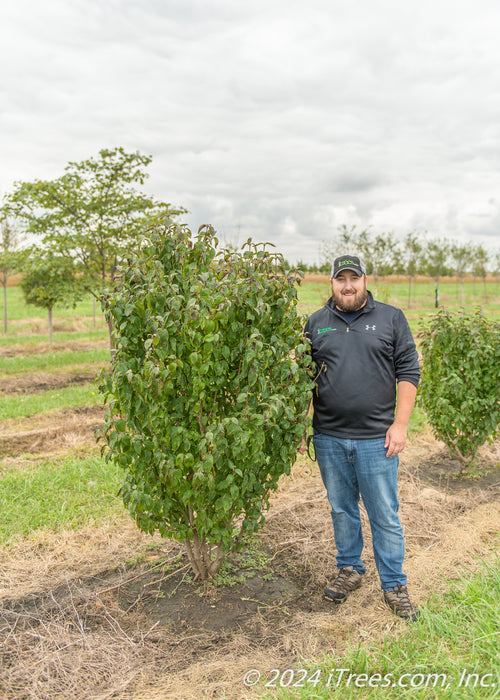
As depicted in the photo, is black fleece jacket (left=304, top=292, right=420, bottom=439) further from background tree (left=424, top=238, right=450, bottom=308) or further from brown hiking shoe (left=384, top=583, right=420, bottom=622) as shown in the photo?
background tree (left=424, top=238, right=450, bottom=308)

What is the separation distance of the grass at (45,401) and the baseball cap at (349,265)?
565cm

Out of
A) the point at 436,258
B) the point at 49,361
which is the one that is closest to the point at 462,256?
the point at 436,258

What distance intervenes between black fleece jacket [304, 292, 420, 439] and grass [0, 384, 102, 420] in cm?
556

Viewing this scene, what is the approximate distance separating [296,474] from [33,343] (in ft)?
49.9

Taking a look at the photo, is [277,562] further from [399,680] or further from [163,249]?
[163,249]

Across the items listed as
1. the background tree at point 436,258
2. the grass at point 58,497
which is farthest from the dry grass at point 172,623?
the background tree at point 436,258

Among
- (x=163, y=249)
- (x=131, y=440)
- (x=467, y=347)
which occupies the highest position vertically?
(x=163, y=249)

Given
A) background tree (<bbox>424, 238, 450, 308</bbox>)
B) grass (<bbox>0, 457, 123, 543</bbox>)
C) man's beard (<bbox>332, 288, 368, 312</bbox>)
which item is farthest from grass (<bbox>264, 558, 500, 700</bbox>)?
background tree (<bbox>424, 238, 450, 308</bbox>)

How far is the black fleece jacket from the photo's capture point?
3.26 metres

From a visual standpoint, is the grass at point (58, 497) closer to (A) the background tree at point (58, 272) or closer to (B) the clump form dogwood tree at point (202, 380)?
(B) the clump form dogwood tree at point (202, 380)

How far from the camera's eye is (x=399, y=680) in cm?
244

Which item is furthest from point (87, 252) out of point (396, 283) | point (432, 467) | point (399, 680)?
point (396, 283)

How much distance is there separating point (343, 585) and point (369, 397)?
130 cm

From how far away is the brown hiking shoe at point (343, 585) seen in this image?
3.43 m
